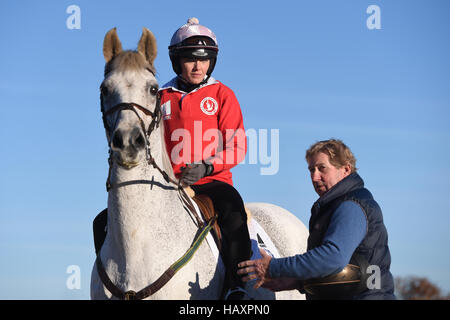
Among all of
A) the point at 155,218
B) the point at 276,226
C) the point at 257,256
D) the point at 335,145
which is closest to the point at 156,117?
the point at 155,218

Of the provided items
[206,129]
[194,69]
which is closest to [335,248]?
[206,129]

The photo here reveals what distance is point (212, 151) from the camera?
24.2ft

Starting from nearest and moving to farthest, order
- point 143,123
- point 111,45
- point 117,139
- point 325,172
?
point 117,139
point 143,123
point 325,172
point 111,45

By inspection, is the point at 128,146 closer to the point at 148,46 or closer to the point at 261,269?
the point at 148,46

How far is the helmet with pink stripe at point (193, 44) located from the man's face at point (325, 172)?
7.42 ft

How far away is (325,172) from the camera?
6.10 m

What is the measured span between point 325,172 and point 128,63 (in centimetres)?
230

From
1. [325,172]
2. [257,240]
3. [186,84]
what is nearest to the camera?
[325,172]

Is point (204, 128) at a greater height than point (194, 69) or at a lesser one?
lesser

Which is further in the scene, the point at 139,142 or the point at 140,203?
the point at 140,203

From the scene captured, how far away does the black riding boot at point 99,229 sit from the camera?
6973 mm

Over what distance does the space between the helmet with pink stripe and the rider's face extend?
0.21ft
